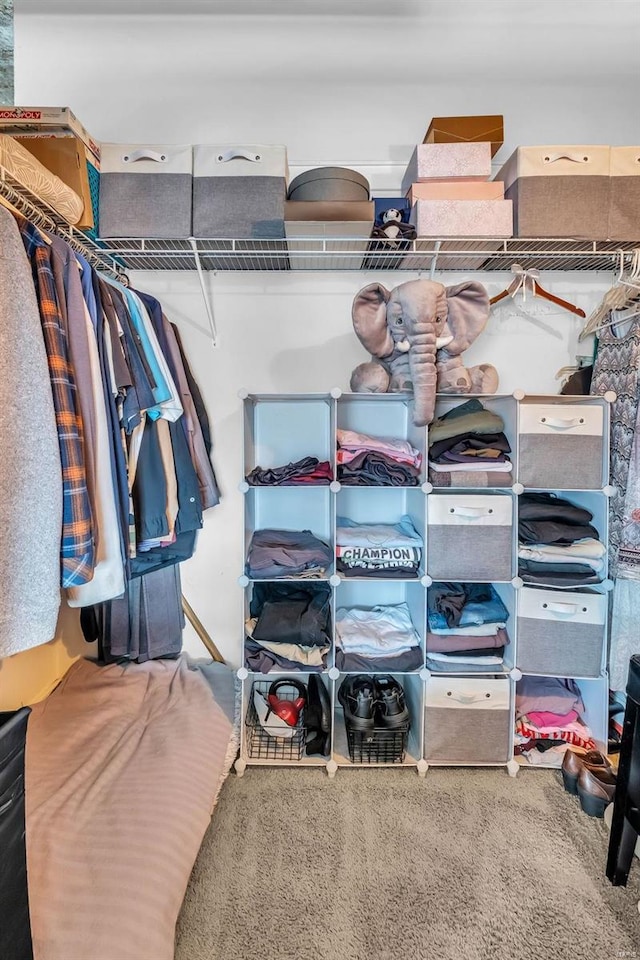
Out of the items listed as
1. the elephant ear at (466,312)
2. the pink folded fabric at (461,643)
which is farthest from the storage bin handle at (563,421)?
the pink folded fabric at (461,643)

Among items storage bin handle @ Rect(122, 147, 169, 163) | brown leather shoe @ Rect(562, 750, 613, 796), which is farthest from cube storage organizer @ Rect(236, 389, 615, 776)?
storage bin handle @ Rect(122, 147, 169, 163)

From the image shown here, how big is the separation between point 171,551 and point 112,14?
6.76 feet

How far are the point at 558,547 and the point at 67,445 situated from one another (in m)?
1.59

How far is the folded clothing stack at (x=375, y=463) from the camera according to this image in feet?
5.52

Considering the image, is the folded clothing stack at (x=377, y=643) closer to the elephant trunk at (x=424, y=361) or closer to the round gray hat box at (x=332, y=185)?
the elephant trunk at (x=424, y=361)

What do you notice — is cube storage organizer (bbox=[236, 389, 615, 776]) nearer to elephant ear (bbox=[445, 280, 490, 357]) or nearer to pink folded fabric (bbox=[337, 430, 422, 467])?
pink folded fabric (bbox=[337, 430, 422, 467])

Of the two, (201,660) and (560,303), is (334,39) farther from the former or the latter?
(201,660)

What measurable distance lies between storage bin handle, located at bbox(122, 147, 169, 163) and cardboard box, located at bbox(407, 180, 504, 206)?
0.90m

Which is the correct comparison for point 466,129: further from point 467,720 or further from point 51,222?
point 467,720

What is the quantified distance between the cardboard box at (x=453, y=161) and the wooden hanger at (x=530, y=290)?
0.37 metres

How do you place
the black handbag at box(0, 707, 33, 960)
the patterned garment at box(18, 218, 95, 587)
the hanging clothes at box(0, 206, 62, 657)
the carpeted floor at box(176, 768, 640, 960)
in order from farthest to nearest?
the carpeted floor at box(176, 768, 640, 960)
the patterned garment at box(18, 218, 95, 587)
the hanging clothes at box(0, 206, 62, 657)
the black handbag at box(0, 707, 33, 960)

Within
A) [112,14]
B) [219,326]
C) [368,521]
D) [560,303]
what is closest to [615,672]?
[368,521]

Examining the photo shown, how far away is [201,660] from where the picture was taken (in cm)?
211

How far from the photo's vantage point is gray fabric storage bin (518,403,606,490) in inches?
64.6
